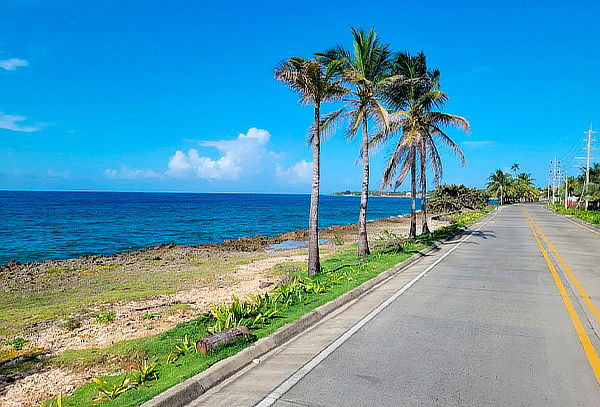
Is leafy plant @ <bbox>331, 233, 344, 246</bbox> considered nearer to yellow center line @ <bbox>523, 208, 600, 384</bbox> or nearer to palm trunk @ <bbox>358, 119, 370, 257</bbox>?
palm trunk @ <bbox>358, 119, 370, 257</bbox>

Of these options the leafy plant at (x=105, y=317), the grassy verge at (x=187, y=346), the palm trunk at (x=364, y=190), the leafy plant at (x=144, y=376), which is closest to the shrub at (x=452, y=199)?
the palm trunk at (x=364, y=190)

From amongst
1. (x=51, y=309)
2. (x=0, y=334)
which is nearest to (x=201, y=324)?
(x=0, y=334)

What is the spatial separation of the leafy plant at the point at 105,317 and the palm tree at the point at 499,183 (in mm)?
98860

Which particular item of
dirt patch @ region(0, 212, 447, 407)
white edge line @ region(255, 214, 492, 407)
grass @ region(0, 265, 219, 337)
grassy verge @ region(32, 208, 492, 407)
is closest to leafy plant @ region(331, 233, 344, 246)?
dirt patch @ region(0, 212, 447, 407)

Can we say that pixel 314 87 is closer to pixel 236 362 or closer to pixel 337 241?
pixel 236 362

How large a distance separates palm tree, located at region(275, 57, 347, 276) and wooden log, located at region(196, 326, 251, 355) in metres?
5.46

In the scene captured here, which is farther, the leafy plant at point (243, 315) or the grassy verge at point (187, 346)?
the leafy plant at point (243, 315)

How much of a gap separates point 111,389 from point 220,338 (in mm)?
1571

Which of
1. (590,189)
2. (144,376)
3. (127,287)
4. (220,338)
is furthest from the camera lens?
(590,189)

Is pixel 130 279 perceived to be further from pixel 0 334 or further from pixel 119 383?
pixel 119 383

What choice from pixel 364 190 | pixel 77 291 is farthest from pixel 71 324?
pixel 364 190

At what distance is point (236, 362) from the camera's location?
559 cm

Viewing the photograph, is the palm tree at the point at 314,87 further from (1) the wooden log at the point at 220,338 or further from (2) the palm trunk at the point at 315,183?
(1) the wooden log at the point at 220,338

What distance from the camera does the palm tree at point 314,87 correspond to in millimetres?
11445
